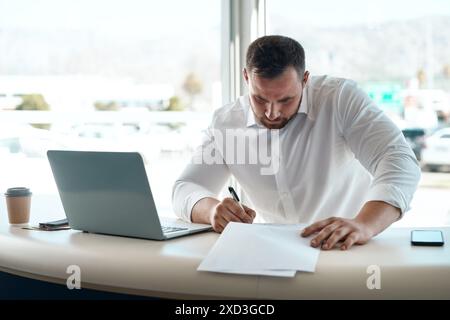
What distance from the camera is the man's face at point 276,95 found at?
2.16 m

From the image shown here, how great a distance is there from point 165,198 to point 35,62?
1114 mm

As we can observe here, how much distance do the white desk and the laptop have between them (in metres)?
0.04

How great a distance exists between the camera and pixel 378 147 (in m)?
2.16

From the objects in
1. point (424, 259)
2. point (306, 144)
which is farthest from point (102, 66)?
point (424, 259)

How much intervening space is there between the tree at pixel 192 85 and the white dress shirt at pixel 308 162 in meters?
1.30

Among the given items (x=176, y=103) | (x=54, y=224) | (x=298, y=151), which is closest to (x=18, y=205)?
(x=54, y=224)

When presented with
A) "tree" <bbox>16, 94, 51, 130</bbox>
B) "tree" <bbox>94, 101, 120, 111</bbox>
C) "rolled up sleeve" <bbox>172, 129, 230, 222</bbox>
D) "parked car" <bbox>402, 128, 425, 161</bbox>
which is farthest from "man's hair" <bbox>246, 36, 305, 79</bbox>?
"tree" <bbox>16, 94, 51, 130</bbox>

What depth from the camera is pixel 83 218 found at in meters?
1.80

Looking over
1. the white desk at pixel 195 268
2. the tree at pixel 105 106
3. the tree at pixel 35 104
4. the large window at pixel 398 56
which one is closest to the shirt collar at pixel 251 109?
the white desk at pixel 195 268

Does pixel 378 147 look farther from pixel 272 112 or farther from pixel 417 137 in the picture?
pixel 417 137

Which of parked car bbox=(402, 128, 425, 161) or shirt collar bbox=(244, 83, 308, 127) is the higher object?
shirt collar bbox=(244, 83, 308, 127)

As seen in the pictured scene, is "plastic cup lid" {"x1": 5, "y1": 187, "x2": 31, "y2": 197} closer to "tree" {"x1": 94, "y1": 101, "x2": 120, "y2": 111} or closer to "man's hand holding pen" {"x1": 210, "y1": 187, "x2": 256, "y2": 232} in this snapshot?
"man's hand holding pen" {"x1": 210, "y1": 187, "x2": 256, "y2": 232}

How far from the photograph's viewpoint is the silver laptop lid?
1.62 meters

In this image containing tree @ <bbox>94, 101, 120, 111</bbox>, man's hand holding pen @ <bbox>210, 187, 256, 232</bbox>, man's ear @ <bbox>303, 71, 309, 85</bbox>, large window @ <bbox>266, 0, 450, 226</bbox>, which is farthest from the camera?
tree @ <bbox>94, 101, 120, 111</bbox>
